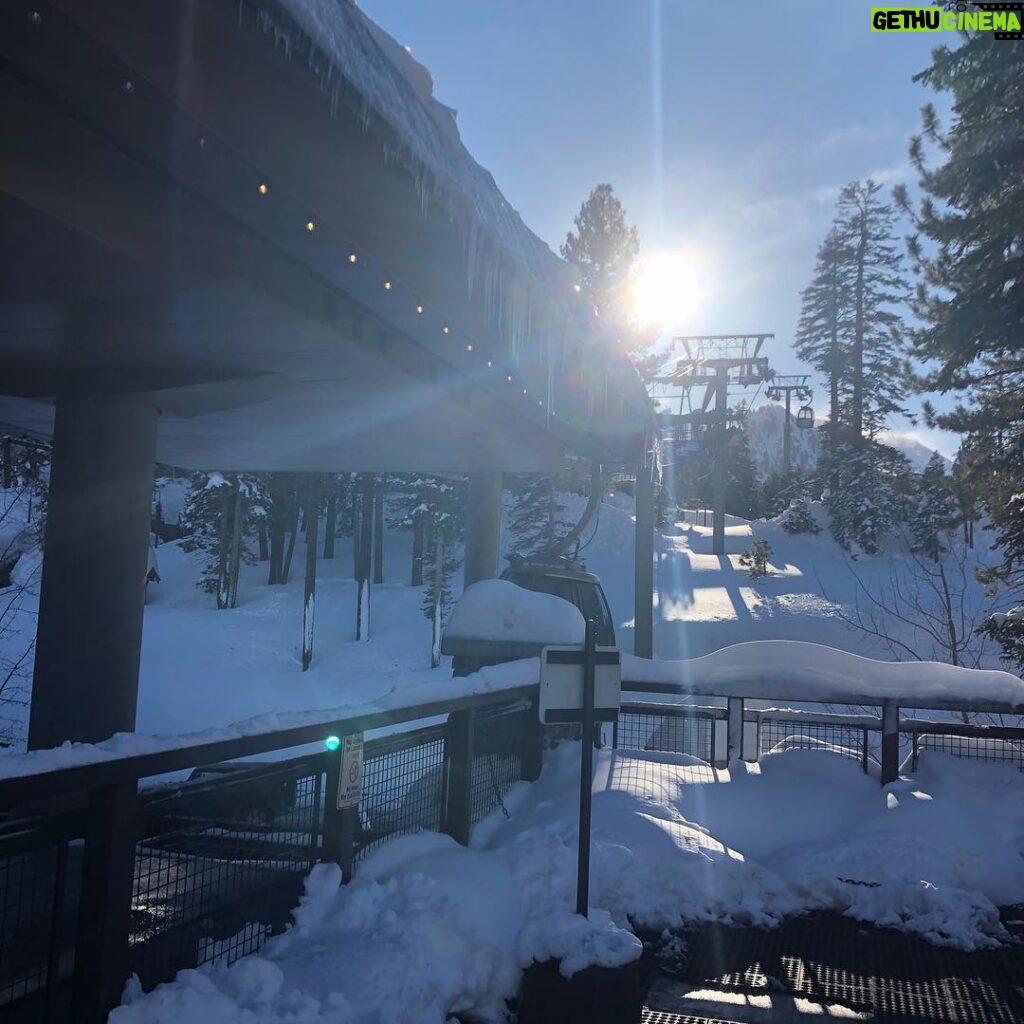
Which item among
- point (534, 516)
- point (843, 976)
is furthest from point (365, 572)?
point (843, 976)

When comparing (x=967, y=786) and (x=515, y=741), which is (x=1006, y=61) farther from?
(x=515, y=741)

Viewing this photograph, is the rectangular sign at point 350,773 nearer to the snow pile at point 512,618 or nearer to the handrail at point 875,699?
the handrail at point 875,699

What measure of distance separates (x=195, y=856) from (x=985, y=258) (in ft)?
41.1

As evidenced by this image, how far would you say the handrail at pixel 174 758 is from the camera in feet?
8.92

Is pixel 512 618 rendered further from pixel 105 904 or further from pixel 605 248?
pixel 605 248

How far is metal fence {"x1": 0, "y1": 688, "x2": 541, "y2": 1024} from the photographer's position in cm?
305

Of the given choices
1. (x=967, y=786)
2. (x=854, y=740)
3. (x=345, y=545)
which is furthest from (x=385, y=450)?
(x=345, y=545)

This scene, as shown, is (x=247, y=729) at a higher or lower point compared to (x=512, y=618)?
lower

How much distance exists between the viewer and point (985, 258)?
12.3 m

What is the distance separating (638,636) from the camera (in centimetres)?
1484

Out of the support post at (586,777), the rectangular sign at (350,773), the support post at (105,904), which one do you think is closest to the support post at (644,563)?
the support post at (586,777)

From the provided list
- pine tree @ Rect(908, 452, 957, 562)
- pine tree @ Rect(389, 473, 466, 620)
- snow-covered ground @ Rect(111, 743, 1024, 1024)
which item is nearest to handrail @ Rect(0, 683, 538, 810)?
snow-covered ground @ Rect(111, 743, 1024, 1024)

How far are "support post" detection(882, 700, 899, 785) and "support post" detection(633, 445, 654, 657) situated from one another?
7147 millimetres

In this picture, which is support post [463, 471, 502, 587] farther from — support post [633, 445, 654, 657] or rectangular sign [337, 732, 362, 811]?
rectangular sign [337, 732, 362, 811]
